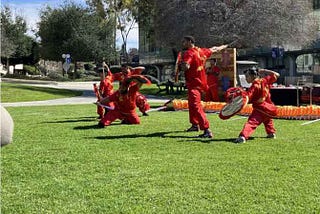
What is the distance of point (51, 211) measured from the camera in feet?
16.5

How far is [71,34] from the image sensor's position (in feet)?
182

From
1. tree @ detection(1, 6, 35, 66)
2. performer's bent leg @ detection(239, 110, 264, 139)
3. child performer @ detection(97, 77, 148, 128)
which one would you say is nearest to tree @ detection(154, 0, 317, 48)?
child performer @ detection(97, 77, 148, 128)

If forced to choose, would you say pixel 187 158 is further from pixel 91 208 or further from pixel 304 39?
pixel 304 39

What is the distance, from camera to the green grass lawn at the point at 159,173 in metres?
5.25

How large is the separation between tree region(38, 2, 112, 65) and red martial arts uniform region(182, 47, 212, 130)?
45.8 m

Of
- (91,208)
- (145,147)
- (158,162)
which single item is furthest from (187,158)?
(91,208)

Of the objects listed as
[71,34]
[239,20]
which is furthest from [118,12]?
[239,20]

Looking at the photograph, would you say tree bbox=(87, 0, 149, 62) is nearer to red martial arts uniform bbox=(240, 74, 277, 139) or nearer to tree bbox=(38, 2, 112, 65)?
tree bbox=(38, 2, 112, 65)

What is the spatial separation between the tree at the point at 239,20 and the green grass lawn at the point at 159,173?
21830 millimetres

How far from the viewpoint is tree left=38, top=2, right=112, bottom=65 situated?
55688 mm

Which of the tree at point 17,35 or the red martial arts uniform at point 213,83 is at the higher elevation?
the tree at point 17,35

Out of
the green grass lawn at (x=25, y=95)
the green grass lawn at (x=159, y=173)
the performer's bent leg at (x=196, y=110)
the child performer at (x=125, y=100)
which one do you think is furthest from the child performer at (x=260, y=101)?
the green grass lawn at (x=25, y=95)

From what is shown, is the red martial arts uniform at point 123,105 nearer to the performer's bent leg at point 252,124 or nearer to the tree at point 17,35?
the performer's bent leg at point 252,124

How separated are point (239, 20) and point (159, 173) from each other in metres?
26.6
